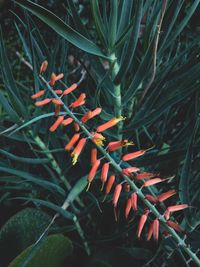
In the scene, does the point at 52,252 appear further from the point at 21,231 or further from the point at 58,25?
the point at 58,25

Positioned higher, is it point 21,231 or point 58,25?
point 58,25

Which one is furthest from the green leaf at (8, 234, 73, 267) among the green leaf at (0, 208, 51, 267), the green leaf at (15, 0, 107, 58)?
the green leaf at (15, 0, 107, 58)

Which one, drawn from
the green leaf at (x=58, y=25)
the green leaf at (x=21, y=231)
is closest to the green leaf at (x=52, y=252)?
the green leaf at (x=21, y=231)

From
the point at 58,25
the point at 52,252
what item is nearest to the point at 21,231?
the point at 52,252

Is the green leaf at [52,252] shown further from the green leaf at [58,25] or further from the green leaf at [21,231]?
the green leaf at [58,25]

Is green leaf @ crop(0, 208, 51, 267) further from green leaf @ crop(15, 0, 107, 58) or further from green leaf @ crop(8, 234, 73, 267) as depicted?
green leaf @ crop(15, 0, 107, 58)

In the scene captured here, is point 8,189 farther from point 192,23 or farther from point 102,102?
point 192,23

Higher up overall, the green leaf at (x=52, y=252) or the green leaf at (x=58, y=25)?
the green leaf at (x=58, y=25)
